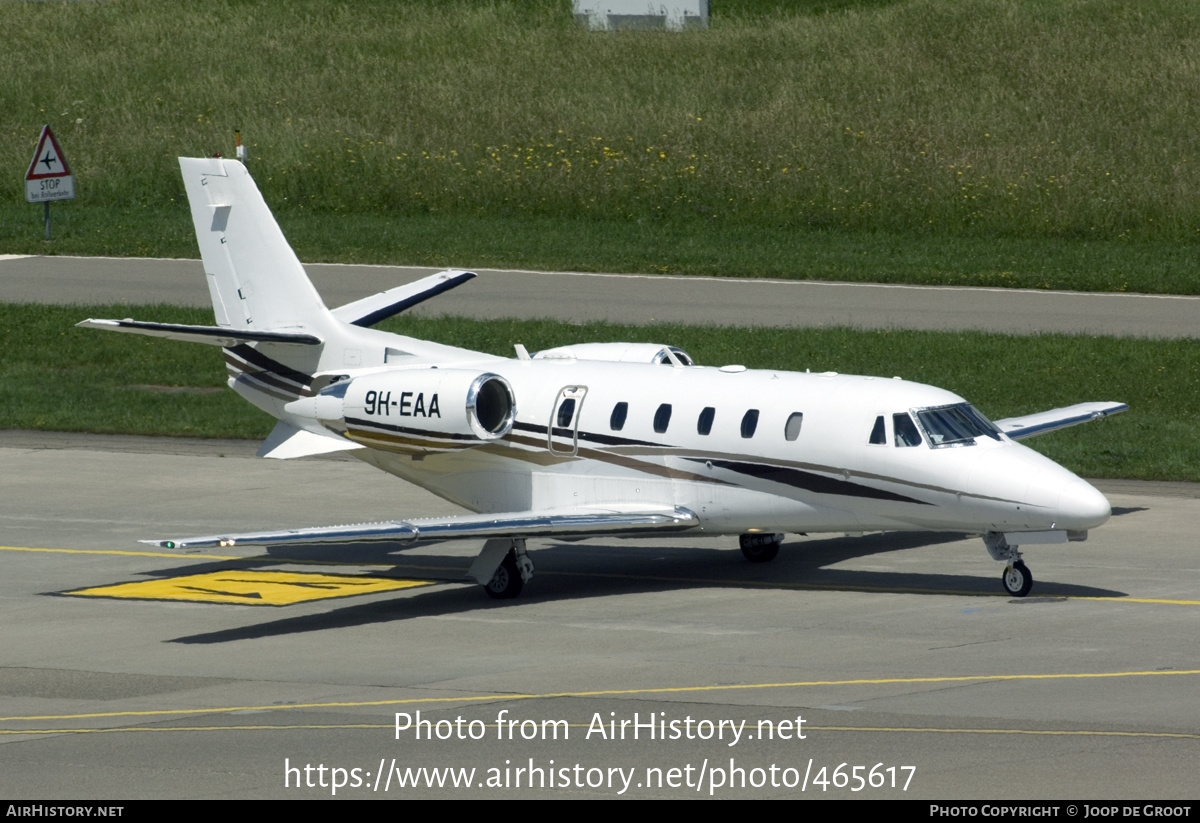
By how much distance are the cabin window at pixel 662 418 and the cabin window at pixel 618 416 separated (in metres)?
0.45

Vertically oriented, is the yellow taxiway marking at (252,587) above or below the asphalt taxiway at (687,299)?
below

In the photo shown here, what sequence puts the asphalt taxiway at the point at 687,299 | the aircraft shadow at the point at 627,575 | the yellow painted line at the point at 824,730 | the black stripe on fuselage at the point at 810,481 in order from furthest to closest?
the asphalt taxiway at the point at 687,299 < the aircraft shadow at the point at 627,575 < the black stripe on fuselage at the point at 810,481 < the yellow painted line at the point at 824,730

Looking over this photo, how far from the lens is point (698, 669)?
63.0 feet

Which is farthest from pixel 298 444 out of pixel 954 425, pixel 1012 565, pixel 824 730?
pixel 824 730

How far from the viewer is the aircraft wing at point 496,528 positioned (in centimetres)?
2238

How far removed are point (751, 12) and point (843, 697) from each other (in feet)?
204

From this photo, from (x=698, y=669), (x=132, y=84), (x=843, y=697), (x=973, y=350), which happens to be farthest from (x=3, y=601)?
(x=132, y=84)

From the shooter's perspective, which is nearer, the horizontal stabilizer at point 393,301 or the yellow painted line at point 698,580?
the yellow painted line at point 698,580

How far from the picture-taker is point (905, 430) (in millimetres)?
22625

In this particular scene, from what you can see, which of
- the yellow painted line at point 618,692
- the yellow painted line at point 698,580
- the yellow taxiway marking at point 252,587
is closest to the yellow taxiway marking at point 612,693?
the yellow painted line at point 618,692

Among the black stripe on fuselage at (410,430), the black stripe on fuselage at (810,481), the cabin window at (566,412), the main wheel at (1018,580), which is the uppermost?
the cabin window at (566,412)

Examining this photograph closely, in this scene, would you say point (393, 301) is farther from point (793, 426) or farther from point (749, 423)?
point (793, 426)

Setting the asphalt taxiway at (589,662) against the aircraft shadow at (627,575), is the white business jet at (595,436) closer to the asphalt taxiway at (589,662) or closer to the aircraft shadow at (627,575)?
the aircraft shadow at (627,575)

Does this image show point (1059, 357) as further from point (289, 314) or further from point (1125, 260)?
point (289, 314)
